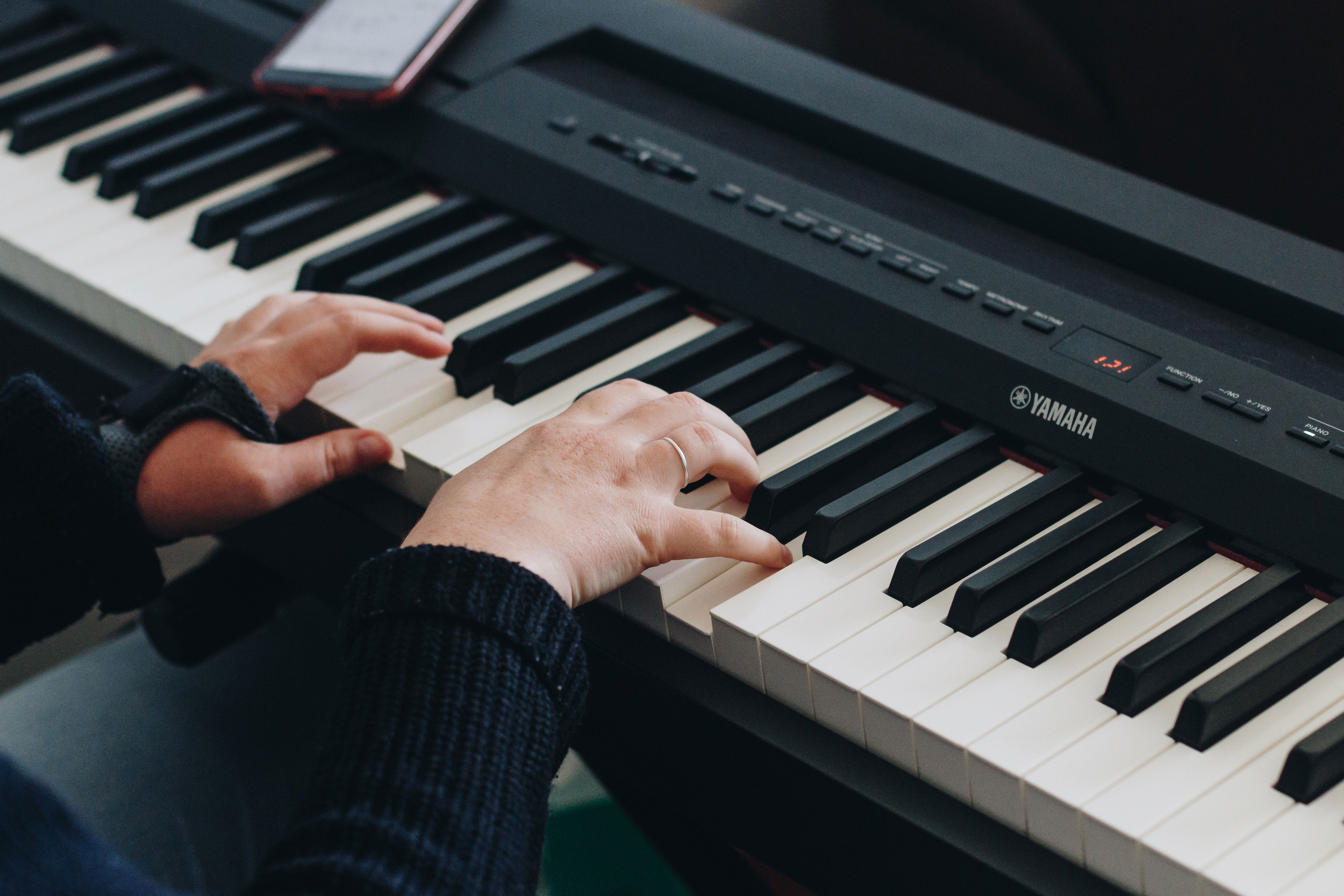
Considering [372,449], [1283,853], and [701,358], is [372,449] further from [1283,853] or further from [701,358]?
[1283,853]

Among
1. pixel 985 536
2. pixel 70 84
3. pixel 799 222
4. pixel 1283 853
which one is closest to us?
pixel 1283 853

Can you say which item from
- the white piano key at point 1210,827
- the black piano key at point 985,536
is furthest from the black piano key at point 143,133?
the white piano key at point 1210,827

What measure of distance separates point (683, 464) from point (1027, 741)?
297 mm

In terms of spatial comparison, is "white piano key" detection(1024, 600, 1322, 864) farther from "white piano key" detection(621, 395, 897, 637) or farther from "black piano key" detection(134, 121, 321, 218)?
"black piano key" detection(134, 121, 321, 218)

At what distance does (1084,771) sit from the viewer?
757 millimetres

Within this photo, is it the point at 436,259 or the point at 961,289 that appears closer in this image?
the point at 961,289

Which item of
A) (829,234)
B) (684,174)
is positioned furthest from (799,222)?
(684,174)

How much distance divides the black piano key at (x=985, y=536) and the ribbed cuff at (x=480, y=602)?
0.22m

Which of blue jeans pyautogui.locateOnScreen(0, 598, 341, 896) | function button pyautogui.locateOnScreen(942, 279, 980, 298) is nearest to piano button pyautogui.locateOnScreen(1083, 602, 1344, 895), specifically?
function button pyautogui.locateOnScreen(942, 279, 980, 298)

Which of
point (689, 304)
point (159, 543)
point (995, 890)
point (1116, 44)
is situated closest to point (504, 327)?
point (689, 304)

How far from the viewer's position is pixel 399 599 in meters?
0.82

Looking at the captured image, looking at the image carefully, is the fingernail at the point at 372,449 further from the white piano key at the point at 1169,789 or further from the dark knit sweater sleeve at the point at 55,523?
the white piano key at the point at 1169,789

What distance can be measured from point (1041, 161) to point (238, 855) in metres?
0.95

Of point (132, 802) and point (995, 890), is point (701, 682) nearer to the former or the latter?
point (995, 890)
